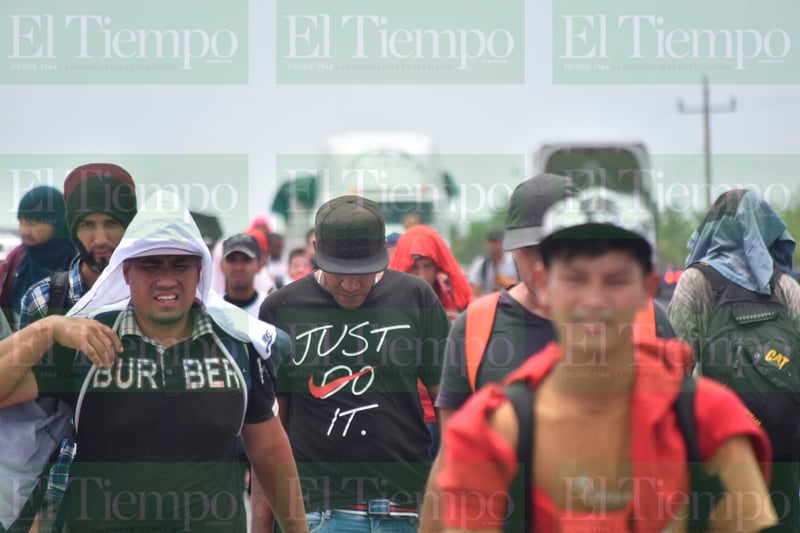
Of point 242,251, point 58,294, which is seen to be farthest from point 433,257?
point 58,294

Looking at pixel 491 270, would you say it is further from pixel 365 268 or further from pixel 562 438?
pixel 562 438

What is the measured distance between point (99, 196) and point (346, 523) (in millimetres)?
1982

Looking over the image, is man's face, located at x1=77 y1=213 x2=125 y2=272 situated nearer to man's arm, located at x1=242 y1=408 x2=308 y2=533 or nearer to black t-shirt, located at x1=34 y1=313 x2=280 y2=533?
black t-shirt, located at x1=34 y1=313 x2=280 y2=533

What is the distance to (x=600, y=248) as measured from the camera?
2.86 metres

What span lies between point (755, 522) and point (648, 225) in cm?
77

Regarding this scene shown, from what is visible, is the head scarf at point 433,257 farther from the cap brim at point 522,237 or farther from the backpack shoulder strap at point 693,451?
the backpack shoulder strap at point 693,451

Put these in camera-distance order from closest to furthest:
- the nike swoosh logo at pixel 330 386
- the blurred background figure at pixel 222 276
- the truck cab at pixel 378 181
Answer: the nike swoosh logo at pixel 330 386 < the blurred background figure at pixel 222 276 < the truck cab at pixel 378 181

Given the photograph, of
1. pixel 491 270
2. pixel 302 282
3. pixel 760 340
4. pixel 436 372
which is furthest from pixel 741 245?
pixel 491 270

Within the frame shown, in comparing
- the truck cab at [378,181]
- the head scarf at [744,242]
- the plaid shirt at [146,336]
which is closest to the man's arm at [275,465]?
the plaid shirt at [146,336]

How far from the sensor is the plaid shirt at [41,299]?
208 inches

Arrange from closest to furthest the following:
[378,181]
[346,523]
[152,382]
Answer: [152,382]
[346,523]
[378,181]

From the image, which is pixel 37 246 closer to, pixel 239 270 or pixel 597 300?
pixel 239 270

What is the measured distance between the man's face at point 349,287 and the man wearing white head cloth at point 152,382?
1.14 m

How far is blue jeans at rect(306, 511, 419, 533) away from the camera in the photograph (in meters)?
5.31
